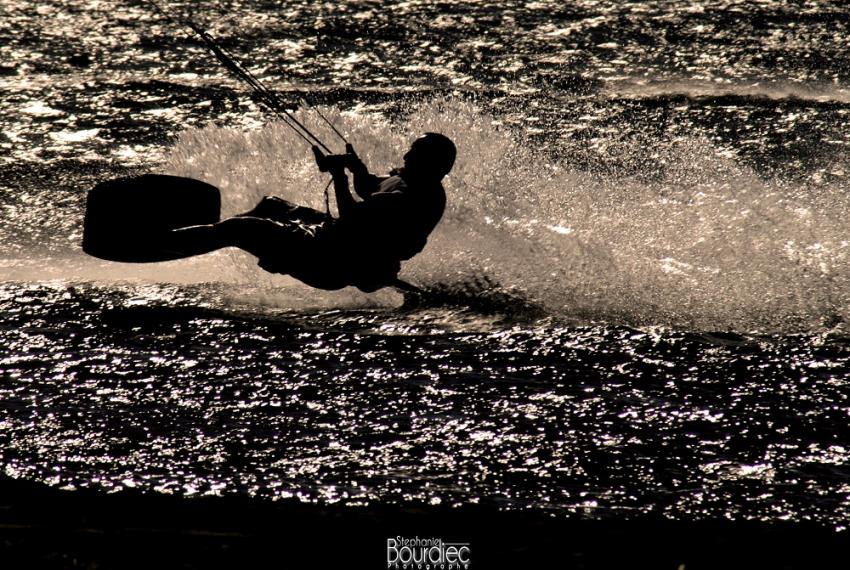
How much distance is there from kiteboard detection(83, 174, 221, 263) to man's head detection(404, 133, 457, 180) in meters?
1.82

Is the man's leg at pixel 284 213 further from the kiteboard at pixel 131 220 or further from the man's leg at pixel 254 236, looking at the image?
the kiteboard at pixel 131 220

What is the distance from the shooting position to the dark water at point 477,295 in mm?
7172

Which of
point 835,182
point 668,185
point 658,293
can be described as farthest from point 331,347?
point 835,182

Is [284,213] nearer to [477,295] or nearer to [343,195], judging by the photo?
[343,195]

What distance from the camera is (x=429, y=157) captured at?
8.62 metres

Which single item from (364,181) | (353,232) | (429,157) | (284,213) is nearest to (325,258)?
(353,232)

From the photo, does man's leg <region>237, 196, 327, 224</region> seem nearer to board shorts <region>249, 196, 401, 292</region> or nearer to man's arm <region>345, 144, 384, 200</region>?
board shorts <region>249, 196, 401, 292</region>

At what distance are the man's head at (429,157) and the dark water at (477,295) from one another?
1.23 meters

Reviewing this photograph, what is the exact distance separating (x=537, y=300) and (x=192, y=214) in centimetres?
274

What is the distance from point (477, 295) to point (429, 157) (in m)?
1.57

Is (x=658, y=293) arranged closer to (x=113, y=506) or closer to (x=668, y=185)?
(x=668, y=185)

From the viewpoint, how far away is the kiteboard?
904 cm

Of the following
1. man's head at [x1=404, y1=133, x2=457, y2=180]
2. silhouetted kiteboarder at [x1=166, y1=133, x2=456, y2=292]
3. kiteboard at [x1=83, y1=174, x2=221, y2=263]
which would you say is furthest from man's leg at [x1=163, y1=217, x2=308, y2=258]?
man's head at [x1=404, y1=133, x2=457, y2=180]

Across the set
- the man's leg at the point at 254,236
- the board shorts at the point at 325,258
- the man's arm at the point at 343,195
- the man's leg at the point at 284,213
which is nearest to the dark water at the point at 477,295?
the board shorts at the point at 325,258
